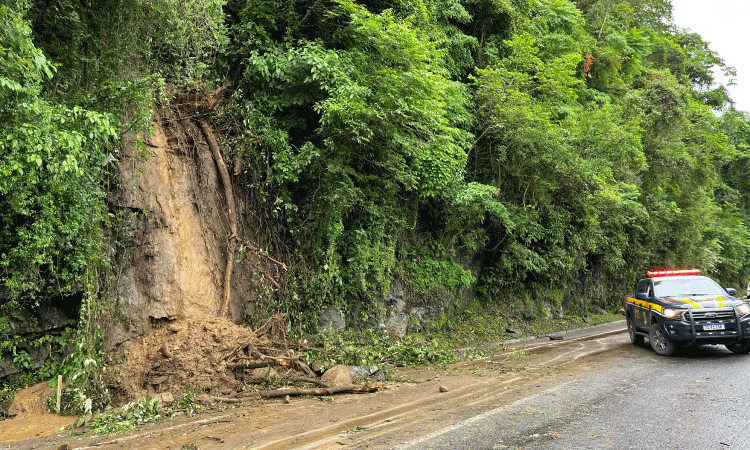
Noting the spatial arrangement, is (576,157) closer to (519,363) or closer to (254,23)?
(519,363)

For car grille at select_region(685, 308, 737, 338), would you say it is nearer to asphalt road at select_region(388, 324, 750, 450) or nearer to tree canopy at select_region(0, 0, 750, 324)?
asphalt road at select_region(388, 324, 750, 450)

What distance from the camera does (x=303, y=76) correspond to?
1141 cm

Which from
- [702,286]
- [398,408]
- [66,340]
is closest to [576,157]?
[702,286]

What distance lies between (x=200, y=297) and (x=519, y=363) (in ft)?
23.6

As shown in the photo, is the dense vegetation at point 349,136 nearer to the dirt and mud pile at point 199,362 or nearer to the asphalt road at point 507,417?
the dirt and mud pile at point 199,362

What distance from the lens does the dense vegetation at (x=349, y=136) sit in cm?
777

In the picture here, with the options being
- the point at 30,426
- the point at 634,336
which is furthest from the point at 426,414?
the point at 634,336

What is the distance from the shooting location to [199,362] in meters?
8.57

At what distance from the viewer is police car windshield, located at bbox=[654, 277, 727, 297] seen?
11.3 metres

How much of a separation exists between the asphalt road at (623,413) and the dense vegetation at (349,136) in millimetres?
5865

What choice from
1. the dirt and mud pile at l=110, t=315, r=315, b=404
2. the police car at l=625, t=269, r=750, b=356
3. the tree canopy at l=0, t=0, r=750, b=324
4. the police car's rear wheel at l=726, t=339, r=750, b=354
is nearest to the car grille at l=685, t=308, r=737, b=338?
the police car at l=625, t=269, r=750, b=356

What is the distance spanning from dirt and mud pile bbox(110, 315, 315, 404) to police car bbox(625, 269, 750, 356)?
7.72 m

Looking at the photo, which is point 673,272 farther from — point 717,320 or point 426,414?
point 426,414

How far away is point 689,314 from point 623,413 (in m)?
5.13
